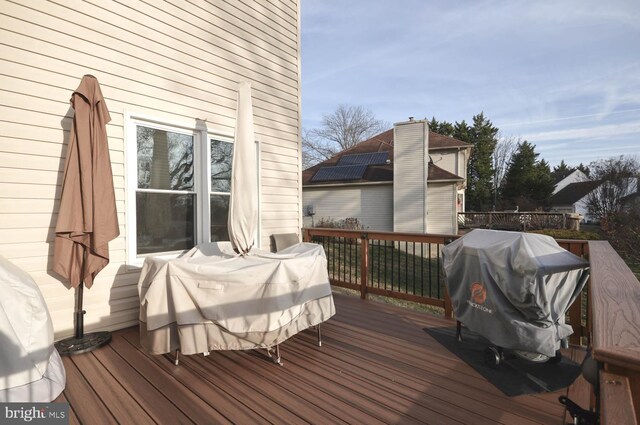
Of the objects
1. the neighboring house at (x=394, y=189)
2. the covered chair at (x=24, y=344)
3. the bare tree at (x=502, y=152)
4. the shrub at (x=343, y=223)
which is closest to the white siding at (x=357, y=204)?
the neighboring house at (x=394, y=189)

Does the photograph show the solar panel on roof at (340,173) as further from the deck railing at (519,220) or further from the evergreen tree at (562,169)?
the evergreen tree at (562,169)

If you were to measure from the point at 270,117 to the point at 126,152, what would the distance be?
2090mm

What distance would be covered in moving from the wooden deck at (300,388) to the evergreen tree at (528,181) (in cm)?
Answer: 2854

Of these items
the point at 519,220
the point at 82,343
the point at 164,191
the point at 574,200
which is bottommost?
the point at 82,343

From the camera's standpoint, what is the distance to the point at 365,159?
640 inches

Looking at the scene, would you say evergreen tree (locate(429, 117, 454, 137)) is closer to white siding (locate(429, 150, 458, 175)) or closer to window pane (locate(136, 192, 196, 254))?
white siding (locate(429, 150, 458, 175))

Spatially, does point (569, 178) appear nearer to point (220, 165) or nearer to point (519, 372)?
point (519, 372)

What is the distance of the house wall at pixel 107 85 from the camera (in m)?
2.56

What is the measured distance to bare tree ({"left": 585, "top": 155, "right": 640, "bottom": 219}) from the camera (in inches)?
834

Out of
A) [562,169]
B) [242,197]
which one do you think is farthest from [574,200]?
[242,197]

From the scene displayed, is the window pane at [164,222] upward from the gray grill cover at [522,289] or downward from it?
upward

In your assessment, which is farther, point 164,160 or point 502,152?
point 502,152

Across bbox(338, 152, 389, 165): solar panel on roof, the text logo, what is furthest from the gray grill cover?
bbox(338, 152, 389, 165): solar panel on roof

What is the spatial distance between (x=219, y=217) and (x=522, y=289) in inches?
130
